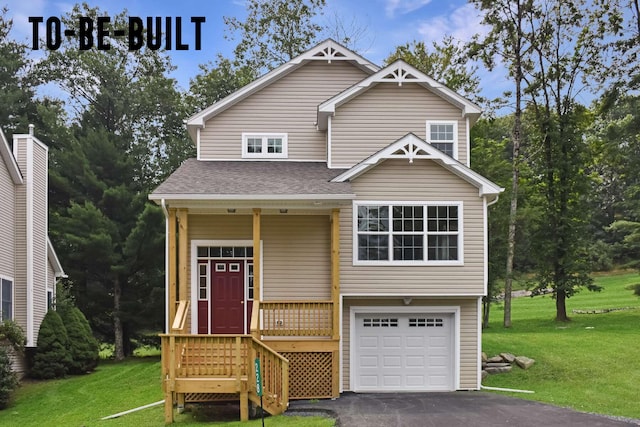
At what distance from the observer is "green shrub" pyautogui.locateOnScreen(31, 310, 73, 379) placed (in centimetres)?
2238

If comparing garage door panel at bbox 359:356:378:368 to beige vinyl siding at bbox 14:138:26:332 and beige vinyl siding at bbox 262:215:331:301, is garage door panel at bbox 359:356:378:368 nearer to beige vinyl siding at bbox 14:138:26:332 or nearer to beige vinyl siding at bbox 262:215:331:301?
beige vinyl siding at bbox 262:215:331:301

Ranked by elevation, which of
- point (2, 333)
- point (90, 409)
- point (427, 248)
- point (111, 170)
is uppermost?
point (111, 170)

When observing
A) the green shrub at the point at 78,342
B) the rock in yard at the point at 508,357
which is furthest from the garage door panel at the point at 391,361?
the green shrub at the point at 78,342

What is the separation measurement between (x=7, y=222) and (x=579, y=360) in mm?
16789

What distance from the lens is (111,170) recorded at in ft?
102

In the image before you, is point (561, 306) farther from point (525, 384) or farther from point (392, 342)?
point (392, 342)

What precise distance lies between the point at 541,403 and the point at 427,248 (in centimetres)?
420

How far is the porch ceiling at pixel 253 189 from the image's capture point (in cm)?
1548

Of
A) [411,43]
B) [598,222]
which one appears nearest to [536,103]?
[411,43]

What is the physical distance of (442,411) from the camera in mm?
14094

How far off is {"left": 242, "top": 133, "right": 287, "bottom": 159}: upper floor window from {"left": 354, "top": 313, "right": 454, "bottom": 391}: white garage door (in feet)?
15.8

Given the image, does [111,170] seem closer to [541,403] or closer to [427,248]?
[427,248]

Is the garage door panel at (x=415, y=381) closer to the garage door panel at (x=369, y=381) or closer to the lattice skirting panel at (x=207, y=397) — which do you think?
the garage door panel at (x=369, y=381)

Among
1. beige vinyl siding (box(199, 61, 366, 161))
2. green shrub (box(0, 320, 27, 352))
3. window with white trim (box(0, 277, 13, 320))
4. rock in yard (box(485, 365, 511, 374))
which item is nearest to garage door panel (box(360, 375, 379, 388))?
rock in yard (box(485, 365, 511, 374))
